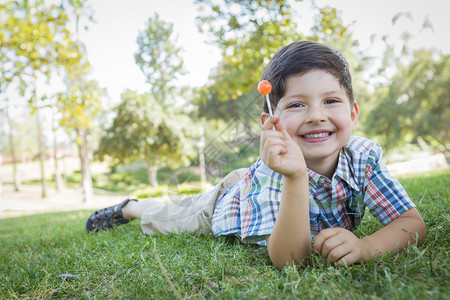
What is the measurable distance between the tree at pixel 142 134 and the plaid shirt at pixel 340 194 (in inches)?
775

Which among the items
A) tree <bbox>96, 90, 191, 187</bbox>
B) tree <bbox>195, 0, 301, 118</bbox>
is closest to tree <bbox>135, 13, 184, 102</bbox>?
tree <bbox>96, 90, 191, 187</bbox>

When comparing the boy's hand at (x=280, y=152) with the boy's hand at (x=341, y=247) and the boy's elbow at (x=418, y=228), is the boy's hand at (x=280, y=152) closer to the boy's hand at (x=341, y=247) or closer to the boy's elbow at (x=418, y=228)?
the boy's hand at (x=341, y=247)

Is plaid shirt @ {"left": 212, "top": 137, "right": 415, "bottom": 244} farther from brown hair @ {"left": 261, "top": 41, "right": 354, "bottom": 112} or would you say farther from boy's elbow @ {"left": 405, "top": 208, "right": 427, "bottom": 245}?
brown hair @ {"left": 261, "top": 41, "right": 354, "bottom": 112}

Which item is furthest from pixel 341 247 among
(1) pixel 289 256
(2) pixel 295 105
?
(2) pixel 295 105

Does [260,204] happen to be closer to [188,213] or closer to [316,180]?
[316,180]

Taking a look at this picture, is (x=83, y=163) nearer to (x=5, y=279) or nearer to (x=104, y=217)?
(x=104, y=217)

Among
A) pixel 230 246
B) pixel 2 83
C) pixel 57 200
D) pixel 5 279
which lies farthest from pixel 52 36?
pixel 57 200

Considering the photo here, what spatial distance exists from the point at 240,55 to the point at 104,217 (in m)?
3.66

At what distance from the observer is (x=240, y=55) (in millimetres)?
5645

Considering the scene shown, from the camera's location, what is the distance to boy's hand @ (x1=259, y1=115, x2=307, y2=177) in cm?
127

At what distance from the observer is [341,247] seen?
1.34 metres

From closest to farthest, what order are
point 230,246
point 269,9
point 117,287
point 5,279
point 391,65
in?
point 117,287 < point 5,279 < point 230,246 < point 269,9 < point 391,65

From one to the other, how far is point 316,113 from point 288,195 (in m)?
0.47

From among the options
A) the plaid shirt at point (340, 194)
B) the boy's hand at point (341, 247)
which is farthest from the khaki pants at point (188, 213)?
the boy's hand at point (341, 247)
